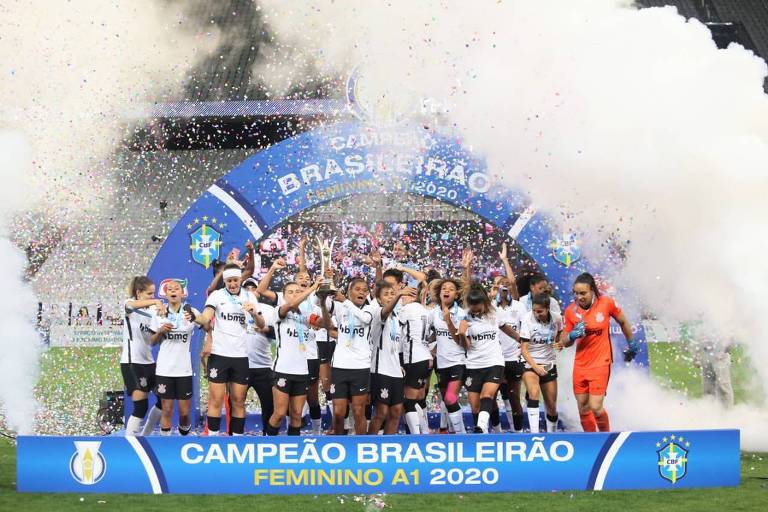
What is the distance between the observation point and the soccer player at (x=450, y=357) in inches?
410

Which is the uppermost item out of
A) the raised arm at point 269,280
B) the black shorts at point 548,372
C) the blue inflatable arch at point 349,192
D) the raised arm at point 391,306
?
the blue inflatable arch at point 349,192

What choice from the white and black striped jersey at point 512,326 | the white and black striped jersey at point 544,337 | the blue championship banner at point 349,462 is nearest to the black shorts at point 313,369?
the white and black striped jersey at point 512,326

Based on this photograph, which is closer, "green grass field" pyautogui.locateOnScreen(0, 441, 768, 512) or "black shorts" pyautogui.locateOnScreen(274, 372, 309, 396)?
"green grass field" pyautogui.locateOnScreen(0, 441, 768, 512)

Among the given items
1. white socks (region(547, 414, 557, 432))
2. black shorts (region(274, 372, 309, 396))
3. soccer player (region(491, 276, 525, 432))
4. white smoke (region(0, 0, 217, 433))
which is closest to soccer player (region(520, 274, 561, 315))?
soccer player (region(491, 276, 525, 432))

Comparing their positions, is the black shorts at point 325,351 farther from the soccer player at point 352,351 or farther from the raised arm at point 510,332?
the raised arm at point 510,332

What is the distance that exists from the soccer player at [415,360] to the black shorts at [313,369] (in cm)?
89

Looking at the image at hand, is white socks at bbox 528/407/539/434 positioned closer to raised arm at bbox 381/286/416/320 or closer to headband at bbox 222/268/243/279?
raised arm at bbox 381/286/416/320

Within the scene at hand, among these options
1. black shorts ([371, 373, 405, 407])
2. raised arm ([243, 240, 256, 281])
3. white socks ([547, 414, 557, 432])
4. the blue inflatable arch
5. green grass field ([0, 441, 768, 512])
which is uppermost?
the blue inflatable arch

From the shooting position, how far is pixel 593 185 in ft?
36.5

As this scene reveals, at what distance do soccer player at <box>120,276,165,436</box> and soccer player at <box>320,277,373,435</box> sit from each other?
5.62ft

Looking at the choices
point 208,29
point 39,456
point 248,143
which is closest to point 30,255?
point 248,143

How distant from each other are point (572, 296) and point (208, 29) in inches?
967

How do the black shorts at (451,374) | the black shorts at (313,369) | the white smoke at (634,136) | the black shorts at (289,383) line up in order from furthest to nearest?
the black shorts at (313,369)
the black shorts at (451,374)
the white smoke at (634,136)
the black shorts at (289,383)

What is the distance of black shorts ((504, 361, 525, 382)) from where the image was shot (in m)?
10.9
